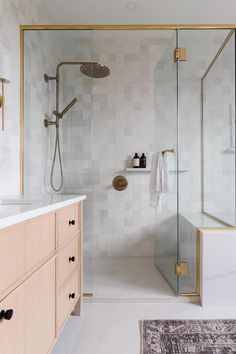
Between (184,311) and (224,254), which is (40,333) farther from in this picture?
(224,254)

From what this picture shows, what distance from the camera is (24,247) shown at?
104cm

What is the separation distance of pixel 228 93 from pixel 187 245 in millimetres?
1372

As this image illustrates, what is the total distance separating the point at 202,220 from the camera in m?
2.37

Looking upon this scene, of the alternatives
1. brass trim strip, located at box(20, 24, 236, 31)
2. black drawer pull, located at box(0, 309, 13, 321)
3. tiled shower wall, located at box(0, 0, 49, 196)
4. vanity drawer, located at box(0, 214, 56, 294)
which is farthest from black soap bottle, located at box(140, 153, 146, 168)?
black drawer pull, located at box(0, 309, 13, 321)

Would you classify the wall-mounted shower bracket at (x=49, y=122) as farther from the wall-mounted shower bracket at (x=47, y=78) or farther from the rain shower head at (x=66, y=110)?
the wall-mounted shower bracket at (x=47, y=78)

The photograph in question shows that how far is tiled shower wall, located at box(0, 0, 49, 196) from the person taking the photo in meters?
1.93

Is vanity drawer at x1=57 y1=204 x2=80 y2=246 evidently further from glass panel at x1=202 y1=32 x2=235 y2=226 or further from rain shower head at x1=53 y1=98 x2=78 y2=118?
A: glass panel at x1=202 y1=32 x2=235 y2=226

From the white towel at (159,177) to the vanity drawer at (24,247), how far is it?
53.2 inches

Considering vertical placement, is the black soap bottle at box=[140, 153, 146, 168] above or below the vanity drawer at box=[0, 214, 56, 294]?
above

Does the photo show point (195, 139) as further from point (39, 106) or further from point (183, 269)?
point (39, 106)

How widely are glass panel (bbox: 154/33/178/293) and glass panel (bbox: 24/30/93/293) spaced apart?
0.70 m

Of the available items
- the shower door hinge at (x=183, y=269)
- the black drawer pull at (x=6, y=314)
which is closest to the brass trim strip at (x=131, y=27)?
the shower door hinge at (x=183, y=269)

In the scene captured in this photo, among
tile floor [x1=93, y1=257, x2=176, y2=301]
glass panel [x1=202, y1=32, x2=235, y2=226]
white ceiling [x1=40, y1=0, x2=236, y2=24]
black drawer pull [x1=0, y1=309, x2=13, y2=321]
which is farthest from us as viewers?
white ceiling [x1=40, y1=0, x2=236, y2=24]

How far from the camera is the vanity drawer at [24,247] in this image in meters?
0.90
